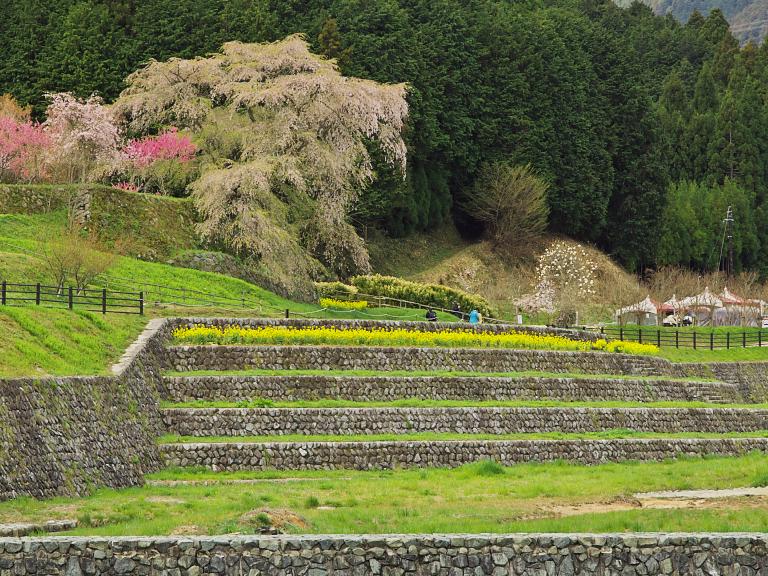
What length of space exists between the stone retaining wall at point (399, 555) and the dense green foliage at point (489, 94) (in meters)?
53.1

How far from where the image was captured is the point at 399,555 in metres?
19.4

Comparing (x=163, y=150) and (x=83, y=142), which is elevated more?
(x=83, y=142)

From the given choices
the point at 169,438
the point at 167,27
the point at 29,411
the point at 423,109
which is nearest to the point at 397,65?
the point at 423,109

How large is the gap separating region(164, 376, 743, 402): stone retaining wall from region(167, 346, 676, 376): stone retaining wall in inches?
69.0

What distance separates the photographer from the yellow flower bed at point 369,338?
137 ft

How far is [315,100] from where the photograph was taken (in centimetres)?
5859

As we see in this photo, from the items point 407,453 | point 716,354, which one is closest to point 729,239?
point 716,354

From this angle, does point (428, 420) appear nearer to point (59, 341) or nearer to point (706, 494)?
point (59, 341)

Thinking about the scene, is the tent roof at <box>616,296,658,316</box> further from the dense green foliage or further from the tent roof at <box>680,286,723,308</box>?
the dense green foliage

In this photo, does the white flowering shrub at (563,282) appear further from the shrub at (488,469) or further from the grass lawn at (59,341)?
the shrub at (488,469)

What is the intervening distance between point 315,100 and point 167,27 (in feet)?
66.0

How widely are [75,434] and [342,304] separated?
2645 cm

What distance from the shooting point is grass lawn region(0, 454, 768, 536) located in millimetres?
23750

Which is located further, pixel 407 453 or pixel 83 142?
pixel 83 142
